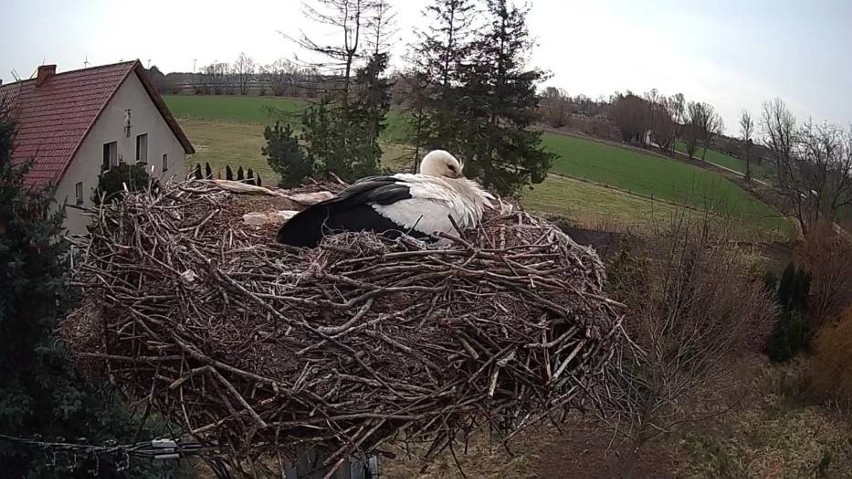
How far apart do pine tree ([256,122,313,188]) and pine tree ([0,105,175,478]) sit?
691cm

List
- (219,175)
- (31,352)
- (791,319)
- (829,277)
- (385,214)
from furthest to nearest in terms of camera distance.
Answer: (829,277), (791,319), (219,175), (31,352), (385,214)

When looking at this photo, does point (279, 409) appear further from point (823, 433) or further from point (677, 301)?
point (823, 433)

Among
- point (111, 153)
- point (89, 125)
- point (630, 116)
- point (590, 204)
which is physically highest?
point (630, 116)

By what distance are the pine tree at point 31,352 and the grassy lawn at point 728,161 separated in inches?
1050

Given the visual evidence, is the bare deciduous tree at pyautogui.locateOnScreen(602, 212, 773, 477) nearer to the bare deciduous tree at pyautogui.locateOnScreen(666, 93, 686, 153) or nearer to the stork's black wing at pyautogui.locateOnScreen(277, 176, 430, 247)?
the stork's black wing at pyautogui.locateOnScreen(277, 176, 430, 247)

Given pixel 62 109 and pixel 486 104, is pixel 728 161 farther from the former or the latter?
pixel 62 109

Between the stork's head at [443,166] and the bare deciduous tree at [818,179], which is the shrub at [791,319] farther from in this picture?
the stork's head at [443,166]

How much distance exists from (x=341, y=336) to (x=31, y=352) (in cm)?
547

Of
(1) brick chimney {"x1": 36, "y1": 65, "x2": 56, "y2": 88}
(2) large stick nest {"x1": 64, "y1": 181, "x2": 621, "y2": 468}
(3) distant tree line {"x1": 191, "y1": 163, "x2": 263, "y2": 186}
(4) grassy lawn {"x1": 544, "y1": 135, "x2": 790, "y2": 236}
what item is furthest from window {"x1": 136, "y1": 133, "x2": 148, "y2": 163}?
(2) large stick nest {"x1": 64, "y1": 181, "x2": 621, "y2": 468}

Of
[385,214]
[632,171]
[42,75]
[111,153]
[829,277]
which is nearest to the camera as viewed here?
[385,214]

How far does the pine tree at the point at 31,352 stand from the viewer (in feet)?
20.6

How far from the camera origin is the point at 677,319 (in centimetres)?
1112

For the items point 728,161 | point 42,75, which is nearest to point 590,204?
point 728,161

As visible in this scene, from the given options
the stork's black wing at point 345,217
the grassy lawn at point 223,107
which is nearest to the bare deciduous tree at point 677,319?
the stork's black wing at point 345,217
